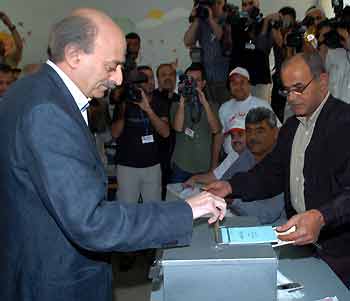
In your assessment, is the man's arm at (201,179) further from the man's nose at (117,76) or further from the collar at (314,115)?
the man's nose at (117,76)

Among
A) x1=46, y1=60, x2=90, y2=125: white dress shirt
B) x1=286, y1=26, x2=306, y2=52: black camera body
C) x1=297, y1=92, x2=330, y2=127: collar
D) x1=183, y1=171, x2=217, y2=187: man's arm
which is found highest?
x1=286, y1=26, x2=306, y2=52: black camera body

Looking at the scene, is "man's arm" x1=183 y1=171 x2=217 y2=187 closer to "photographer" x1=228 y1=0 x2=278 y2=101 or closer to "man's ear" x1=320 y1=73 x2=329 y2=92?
"man's ear" x1=320 y1=73 x2=329 y2=92

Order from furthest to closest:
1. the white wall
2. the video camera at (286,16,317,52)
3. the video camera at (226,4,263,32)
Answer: the white wall → the video camera at (226,4,263,32) → the video camera at (286,16,317,52)

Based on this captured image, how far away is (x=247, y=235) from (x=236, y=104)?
2.86 meters

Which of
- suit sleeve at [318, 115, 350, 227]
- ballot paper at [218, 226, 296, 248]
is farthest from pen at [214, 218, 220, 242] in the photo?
suit sleeve at [318, 115, 350, 227]

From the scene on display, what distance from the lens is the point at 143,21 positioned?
6270 mm

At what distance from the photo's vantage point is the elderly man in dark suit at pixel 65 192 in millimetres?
1356

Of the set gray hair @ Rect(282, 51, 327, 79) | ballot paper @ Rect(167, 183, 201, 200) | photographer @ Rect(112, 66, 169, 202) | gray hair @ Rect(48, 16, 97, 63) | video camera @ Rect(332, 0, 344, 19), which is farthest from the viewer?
video camera @ Rect(332, 0, 344, 19)

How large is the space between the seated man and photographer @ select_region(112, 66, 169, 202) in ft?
2.71

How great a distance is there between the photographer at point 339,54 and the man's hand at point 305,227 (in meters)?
2.56

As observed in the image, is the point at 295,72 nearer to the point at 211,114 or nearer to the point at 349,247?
the point at 349,247

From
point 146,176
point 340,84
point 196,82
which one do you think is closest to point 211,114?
point 196,82

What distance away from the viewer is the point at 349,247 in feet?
7.63

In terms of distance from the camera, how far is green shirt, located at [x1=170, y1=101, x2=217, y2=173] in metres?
4.24
